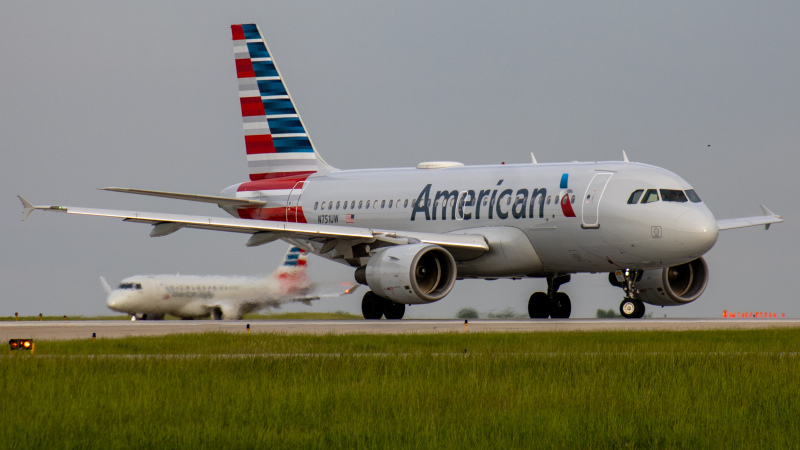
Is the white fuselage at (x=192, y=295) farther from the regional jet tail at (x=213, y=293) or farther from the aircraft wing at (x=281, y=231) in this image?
the aircraft wing at (x=281, y=231)

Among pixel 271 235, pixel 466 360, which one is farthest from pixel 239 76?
pixel 466 360

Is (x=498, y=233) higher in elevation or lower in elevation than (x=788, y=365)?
higher

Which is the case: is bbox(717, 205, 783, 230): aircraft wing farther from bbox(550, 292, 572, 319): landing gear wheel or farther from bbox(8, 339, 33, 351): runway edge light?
bbox(8, 339, 33, 351): runway edge light

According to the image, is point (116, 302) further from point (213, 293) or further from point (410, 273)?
point (410, 273)

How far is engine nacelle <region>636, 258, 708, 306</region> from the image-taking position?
3125 cm

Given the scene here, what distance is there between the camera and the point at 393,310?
31.8m

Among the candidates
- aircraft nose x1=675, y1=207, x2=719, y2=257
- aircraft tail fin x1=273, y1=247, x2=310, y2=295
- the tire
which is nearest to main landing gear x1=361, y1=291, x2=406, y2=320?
aircraft tail fin x1=273, y1=247, x2=310, y2=295

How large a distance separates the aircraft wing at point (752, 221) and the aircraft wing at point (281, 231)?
25.0 ft

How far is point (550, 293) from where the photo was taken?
107ft

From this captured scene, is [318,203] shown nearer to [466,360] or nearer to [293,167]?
[293,167]

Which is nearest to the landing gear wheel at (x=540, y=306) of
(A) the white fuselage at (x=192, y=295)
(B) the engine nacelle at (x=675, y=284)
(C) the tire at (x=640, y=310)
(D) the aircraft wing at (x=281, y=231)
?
(B) the engine nacelle at (x=675, y=284)

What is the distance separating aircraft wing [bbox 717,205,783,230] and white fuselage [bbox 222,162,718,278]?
4790mm

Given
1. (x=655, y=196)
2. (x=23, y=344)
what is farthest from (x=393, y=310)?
(x=23, y=344)

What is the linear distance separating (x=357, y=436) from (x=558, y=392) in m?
3.25
